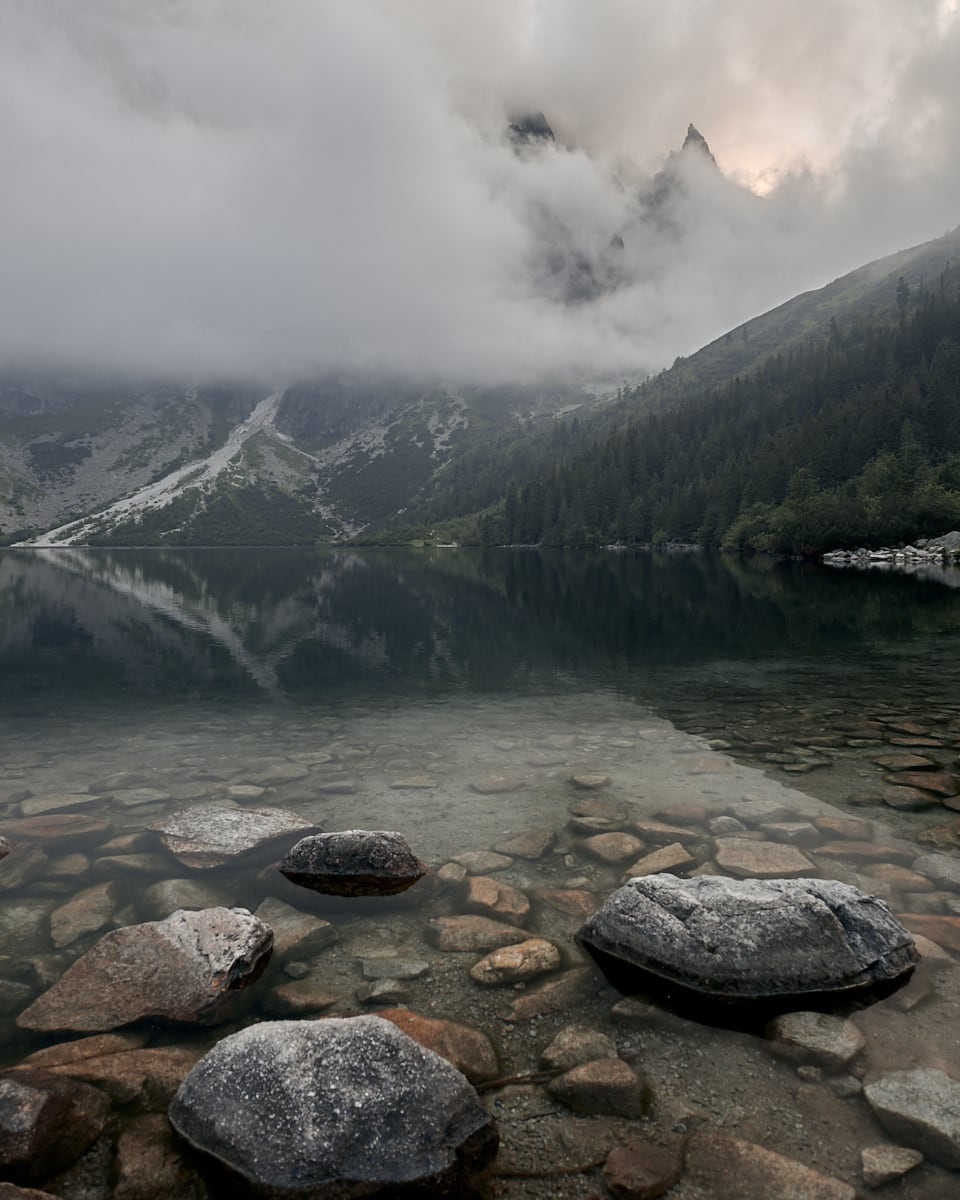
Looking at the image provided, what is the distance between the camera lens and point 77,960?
9273 mm

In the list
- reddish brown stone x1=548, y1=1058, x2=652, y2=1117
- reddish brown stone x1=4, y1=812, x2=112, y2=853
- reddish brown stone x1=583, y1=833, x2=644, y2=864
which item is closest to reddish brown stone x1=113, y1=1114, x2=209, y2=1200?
reddish brown stone x1=548, y1=1058, x2=652, y2=1117

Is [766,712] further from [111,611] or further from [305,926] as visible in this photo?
[111,611]

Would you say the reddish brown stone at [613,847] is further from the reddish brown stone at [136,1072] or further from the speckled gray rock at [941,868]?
A: the reddish brown stone at [136,1072]

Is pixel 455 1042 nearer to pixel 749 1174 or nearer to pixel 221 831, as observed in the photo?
pixel 749 1174

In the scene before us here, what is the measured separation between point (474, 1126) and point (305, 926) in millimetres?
4960

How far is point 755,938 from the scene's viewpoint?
869 cm

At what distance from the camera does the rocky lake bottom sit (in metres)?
6.30

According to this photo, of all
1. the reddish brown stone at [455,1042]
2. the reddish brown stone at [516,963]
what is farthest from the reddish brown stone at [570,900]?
the reddish brown stone at [455,1042]

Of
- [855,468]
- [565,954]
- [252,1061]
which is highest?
[855,468]

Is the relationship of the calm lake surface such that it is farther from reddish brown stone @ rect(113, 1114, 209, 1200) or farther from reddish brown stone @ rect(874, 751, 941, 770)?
reddish brown stone @ rect(113, 1114, 209, 1200)

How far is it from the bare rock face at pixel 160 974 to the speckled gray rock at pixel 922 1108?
771cm

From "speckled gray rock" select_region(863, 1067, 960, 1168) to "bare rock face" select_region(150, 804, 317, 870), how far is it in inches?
431

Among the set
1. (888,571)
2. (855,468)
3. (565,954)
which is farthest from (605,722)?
(855,468)

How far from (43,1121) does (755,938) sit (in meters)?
8.39
